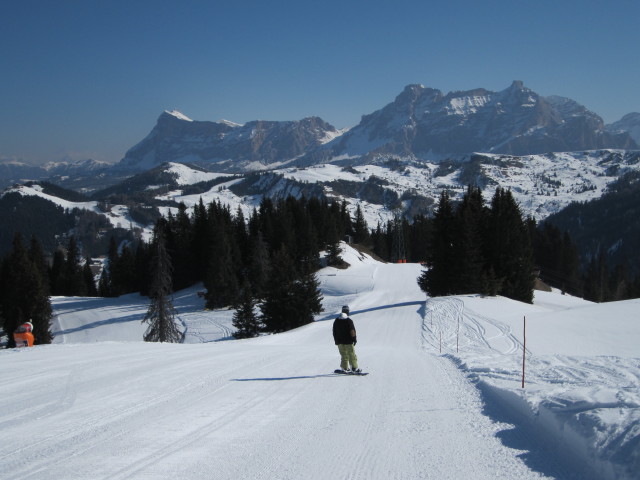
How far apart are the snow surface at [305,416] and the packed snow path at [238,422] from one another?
27 millimetres

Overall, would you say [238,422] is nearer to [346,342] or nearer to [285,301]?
[346,342]

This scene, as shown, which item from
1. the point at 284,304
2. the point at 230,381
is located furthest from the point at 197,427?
the point at 284,304

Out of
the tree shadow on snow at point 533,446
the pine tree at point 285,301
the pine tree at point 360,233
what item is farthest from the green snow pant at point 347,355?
the pine tree at point 360,233

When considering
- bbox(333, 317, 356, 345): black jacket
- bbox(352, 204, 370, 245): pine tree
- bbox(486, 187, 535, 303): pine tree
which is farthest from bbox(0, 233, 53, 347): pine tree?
bbox(352, 204, 370, 245): pine tree

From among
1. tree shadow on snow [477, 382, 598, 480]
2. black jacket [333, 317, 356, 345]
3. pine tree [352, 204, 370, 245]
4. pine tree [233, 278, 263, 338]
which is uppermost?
pine tree [352, 204, 370, 245]

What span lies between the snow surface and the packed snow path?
27mm

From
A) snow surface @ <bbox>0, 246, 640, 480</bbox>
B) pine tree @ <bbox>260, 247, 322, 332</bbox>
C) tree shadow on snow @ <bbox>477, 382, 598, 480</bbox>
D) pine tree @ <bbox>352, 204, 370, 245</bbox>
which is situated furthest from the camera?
pine tree @ <bbox>352, 204, 370, 245</bbox>

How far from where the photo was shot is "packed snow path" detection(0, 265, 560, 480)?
16.1 feet

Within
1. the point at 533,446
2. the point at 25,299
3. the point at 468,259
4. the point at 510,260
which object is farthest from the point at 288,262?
the point at 533,446

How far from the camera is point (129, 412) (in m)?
7.11

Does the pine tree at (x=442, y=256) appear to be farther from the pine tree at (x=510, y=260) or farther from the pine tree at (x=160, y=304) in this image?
the pine tree at (x=160, y=304)

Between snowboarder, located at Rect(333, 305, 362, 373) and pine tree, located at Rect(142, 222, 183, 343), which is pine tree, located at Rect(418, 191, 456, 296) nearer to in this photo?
pine tree, located at Rect(142, 222, 183, 343)

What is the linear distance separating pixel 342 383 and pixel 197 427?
4.07 m

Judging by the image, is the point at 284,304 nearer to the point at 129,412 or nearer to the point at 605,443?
the point at 129,412
